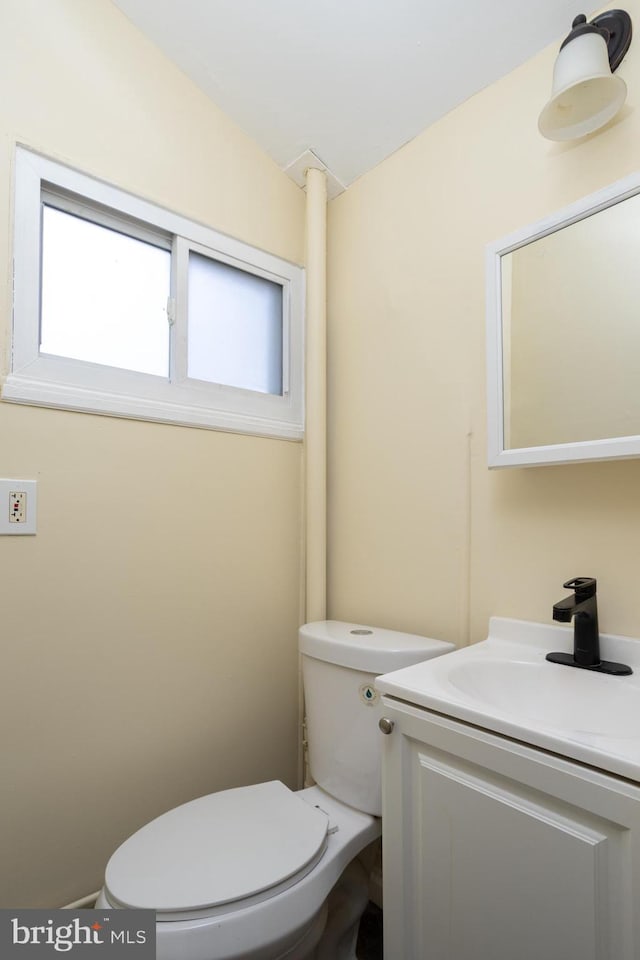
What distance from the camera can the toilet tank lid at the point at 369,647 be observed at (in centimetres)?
115

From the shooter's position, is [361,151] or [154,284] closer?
[154,284]

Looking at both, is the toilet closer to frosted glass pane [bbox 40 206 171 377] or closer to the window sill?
the window sill

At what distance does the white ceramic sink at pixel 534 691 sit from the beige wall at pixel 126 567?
0.65 m

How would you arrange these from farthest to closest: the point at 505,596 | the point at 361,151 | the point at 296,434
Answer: the point at 296,434 < the point at 361,151 < the point at 505,596

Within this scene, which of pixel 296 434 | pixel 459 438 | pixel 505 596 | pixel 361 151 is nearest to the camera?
pixel 505 596

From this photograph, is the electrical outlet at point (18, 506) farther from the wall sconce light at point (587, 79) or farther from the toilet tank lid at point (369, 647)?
the wall sconce light at point (587, 79)

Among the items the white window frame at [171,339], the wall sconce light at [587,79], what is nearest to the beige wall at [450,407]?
the wall sconce light at [587,79]

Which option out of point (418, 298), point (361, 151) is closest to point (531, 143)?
point (418, 298)

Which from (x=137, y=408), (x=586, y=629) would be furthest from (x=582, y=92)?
(x=137, y=408)

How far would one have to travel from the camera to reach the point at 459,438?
130 cm

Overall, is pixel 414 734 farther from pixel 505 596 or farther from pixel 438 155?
pixel 438 155

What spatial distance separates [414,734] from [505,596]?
0.45 metres

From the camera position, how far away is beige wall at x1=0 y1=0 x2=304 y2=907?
1.10 metres

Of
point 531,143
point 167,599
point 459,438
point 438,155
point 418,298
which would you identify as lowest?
point 167,599
